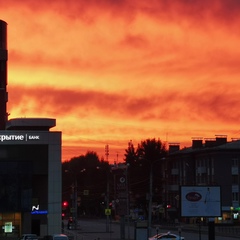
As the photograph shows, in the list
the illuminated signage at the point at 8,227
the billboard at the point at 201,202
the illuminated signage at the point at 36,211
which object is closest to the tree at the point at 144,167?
the illuminated signage at the point at 36,211

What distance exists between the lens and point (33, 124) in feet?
348

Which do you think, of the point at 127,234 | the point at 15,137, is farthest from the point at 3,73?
the point at 127,234

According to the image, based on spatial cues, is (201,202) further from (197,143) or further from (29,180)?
(197,143)

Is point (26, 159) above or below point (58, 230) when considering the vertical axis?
above

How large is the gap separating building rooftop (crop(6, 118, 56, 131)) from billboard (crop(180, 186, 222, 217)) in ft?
119

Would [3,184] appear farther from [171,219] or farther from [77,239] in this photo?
[171,219]

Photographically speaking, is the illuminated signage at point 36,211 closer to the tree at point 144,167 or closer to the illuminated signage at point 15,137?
the illuminated signage at point 15,137

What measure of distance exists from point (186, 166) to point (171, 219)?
1209 centimetres

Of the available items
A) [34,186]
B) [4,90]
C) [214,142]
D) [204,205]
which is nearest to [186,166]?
[214,142]

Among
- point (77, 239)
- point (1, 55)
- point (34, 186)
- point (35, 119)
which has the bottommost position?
point (77, 239)

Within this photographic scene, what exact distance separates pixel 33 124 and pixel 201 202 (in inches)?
1522

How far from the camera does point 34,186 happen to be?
9731cm

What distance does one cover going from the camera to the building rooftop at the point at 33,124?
347 feet

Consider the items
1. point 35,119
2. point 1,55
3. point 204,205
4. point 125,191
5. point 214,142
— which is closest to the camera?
point 204,205
